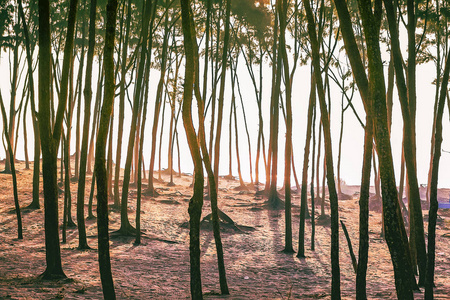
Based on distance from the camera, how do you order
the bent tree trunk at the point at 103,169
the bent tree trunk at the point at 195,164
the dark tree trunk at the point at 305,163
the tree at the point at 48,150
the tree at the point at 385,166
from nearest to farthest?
the tree at the point at 385,166
the bent tree trunk at the point at 103,169
the bent tree trunk at the point at 195,164
the tree at the point at 48,150
the dark tree trunk at the point at 305,163

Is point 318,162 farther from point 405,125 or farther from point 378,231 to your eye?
point 405,125

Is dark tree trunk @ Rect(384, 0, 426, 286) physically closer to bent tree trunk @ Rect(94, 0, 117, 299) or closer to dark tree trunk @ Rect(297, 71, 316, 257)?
dark tree trunk @ Rect(297, 71, 316, 257)

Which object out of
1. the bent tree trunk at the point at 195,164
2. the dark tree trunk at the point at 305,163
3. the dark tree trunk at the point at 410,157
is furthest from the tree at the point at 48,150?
the dark tree trunk at the point at 305,163

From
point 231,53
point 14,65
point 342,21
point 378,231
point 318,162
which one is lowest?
point 378,231

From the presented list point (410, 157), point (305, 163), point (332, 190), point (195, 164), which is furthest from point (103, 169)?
point (305, 163)

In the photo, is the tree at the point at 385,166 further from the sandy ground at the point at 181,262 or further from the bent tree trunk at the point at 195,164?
the sandy ground at the point at 181,262

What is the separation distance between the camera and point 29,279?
5.16 meters

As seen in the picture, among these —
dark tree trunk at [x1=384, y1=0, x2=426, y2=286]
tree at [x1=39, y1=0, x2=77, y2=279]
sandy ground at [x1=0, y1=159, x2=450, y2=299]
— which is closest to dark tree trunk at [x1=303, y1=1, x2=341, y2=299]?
dark tree trunk at [x1=384, y1=0, x2=426, y2=286]

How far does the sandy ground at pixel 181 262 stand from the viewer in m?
5.36

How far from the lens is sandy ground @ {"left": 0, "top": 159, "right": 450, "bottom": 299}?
5.36 meters

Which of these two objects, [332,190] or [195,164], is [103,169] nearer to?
[195,164]

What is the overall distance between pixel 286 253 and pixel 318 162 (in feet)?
21.1

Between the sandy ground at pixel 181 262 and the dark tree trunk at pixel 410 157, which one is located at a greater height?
the dark tree trunk at pixel 410 157

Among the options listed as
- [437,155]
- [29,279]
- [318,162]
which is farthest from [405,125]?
[318,162]
